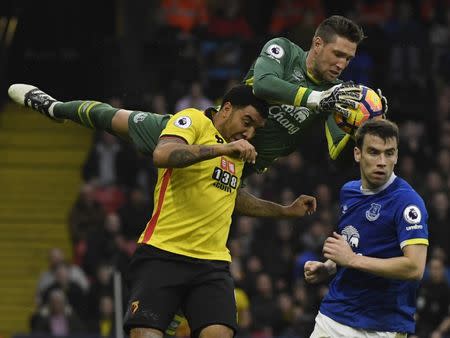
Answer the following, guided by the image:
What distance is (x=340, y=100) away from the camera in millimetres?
8375

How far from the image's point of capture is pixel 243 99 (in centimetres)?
838

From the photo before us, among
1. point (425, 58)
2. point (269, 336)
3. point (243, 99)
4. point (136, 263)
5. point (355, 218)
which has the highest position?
point (425, 58)

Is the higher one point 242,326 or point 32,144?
point 32,144

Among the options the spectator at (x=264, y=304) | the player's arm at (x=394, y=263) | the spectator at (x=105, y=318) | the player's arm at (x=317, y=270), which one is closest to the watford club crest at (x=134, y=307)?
the player's arm at (x=317, y=270)

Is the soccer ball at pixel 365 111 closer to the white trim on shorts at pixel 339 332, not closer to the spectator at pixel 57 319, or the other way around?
the white trim on shorts at pixel 339 332

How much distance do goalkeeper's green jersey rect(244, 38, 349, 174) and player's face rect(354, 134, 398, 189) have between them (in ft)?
2.77

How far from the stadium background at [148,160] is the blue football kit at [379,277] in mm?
5788

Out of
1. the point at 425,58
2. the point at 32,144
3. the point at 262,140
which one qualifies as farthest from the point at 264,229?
the point at 262,140

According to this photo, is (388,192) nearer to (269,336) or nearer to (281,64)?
(281,64)

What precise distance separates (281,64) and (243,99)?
729 millimetres

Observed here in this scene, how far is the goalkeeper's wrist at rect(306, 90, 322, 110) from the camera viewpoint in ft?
27.7

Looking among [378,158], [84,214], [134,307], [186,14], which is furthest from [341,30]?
[186,14]

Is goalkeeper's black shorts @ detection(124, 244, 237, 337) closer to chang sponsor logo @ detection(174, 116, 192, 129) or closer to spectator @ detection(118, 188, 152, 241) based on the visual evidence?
chang sponsor logo @ detection(174, 116, 192, 129)

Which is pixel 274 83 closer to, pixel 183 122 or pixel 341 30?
pixel 341 30
